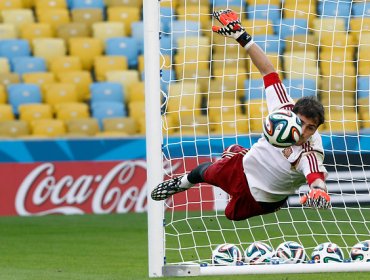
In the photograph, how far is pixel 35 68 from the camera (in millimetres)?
17750

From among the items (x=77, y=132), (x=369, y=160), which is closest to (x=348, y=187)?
(x=369, y=160)

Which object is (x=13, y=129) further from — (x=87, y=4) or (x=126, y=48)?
(x=87, y=4)

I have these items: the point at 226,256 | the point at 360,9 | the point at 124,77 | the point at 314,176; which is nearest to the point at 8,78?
the point at 124,77

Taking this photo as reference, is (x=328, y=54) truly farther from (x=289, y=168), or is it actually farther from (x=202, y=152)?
(x=289, y=168)

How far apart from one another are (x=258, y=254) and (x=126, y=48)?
917 centimetres

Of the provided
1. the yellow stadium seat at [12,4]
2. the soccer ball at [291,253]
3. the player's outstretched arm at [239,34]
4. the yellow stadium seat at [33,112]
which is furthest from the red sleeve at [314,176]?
the yellow stadium seat at [12,4]

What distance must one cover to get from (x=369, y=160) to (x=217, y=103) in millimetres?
2493

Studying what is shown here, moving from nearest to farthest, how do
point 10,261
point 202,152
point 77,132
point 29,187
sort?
point 10,261 → point 202,152 → point 29,187 → point 77,132

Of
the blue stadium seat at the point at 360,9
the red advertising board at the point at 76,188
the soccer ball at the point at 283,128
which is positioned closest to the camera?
the soccer ball at the point at 283,128

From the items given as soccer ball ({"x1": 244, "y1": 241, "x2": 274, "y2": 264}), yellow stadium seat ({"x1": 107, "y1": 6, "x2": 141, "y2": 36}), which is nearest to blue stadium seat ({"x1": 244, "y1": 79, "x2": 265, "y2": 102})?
yellow stadium seat ({"x1": 107, "y1": 6, "x2": 141, "y2": 36})

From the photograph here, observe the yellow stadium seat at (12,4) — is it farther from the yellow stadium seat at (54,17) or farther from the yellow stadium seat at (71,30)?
the yellow stadium seat at (71,30)

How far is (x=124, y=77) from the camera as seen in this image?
17609 millimetres

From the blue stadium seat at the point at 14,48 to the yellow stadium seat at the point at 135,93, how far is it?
6.36 ft

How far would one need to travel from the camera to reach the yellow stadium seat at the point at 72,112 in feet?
55.1
